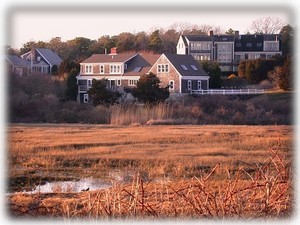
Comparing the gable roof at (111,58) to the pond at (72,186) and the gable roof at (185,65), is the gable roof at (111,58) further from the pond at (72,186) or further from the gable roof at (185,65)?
the pond at (72,186)

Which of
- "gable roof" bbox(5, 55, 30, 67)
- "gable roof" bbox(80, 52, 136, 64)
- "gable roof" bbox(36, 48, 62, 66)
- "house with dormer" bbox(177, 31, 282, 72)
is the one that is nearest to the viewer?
"gable roof" bbox(5, 55, 30, 67)

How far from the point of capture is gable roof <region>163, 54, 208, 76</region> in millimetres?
41906

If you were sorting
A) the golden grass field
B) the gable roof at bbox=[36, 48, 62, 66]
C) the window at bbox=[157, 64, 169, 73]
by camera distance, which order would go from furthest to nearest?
1. the gable roof at bbox=[36, 48, 62, 66]
2. the window at bbox=[157, 64, 169, 73]
3. the golden grass field

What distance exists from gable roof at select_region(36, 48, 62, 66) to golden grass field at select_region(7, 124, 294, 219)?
76.5 ft

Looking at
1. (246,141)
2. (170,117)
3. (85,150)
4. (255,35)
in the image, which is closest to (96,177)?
(85,150)

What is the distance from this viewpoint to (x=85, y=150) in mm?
17781

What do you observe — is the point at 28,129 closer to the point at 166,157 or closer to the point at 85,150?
the point at 85,150

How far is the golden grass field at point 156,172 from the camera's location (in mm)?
5254

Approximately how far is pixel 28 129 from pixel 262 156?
437 inches

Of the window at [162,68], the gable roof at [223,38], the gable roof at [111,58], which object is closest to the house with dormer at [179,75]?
the window at [162,68]

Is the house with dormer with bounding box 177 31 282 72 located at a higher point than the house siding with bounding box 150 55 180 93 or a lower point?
higher

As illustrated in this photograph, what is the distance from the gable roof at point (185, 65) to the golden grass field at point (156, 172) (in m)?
17.6

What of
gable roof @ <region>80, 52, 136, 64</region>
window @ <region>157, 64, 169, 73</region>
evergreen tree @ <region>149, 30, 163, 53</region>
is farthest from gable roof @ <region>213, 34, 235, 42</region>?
window @ <region>157, 64, 169, 73</region>

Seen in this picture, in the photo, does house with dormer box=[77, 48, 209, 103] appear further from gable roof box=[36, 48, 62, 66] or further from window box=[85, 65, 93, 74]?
gable roof box=[36, 48, 62, 66]
